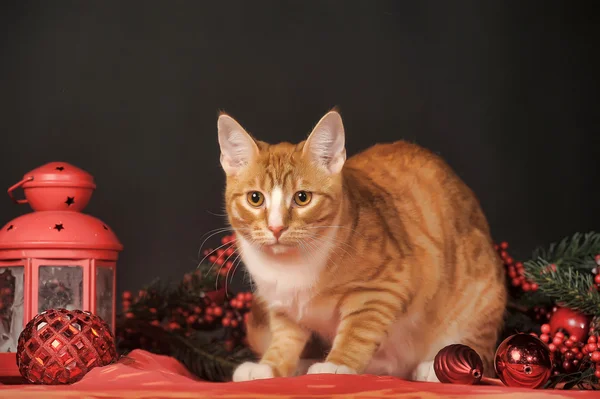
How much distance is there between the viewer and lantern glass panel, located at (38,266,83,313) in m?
1.72

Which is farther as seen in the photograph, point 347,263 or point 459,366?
point 347,263

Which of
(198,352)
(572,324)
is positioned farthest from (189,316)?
(572,324)

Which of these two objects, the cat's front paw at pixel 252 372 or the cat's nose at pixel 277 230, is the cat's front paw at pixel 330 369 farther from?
the cat's nose at pixel 277 230

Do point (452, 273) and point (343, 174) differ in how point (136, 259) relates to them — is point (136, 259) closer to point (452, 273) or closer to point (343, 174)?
point (343, 174)

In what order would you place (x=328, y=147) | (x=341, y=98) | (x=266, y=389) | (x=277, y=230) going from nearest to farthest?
(x=266, y=389), (x=277, y=230), (x=328, y=147), (x=341, y=98)

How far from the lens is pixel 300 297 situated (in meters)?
1.73

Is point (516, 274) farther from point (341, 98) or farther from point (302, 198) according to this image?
point (341, 98)

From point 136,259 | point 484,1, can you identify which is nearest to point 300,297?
point 136,259

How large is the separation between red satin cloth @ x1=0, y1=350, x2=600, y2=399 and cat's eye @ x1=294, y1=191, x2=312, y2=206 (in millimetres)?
396

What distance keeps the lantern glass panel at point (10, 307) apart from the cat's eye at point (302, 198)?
0.61 metres

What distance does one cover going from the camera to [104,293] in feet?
5.96

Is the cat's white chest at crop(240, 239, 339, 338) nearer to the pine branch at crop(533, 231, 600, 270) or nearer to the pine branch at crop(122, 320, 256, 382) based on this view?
the pine branch at crop(122, 320, 256, 382)

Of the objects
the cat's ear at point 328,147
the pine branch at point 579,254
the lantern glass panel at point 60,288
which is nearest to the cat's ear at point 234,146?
the cat's ear at point 328,147

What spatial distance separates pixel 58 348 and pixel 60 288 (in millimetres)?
230
